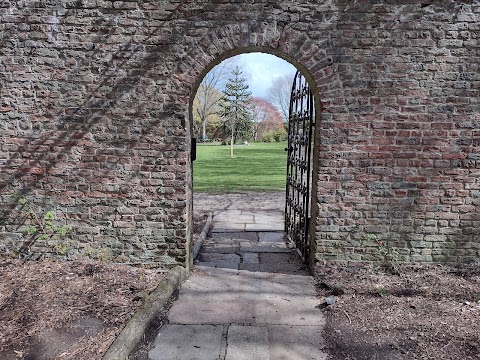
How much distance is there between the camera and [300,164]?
214 inches

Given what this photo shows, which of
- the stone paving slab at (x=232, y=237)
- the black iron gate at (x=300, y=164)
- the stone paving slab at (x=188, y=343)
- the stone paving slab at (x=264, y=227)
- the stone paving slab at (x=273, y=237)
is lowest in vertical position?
the stone paving slab at (x=188, y=343)

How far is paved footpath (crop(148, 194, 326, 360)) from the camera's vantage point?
120 inches

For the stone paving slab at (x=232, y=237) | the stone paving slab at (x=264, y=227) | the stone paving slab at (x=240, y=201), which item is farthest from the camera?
the stone paving slab at (x=240, y=201)

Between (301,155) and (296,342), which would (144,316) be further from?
(301,155)

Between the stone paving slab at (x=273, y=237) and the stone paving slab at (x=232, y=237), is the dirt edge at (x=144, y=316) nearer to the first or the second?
the stone paving slab at (x=232, y=237)

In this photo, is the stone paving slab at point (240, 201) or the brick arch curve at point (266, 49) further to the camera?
the stone paving slab at point (240, 201)

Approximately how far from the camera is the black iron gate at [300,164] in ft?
16.4

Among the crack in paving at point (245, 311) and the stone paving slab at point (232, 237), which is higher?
the stone paving slab at point (232, 237)

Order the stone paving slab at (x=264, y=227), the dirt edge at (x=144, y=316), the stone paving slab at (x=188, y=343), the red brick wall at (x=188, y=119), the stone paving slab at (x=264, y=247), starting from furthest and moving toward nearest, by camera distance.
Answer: the stone paving slab at (x=264, y=227) < the stone paving slab at (x=264, y=247) < the red brick wall at (x=188, y=119) < the stone paving slab at (x=188, y=343) < the dirt edge at (x=144, y=316)

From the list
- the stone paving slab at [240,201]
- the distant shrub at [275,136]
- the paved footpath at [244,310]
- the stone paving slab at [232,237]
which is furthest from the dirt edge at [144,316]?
the distant shrub at [275,136]

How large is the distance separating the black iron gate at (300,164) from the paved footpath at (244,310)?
37cm

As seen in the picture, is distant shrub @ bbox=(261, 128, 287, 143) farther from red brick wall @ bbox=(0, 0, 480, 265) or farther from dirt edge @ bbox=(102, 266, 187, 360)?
dirt edge @ bbox=(102, 266, 187, 360)

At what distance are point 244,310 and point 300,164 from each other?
2.51m

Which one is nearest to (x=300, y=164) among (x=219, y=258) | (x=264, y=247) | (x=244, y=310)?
(x=264, y=247)
